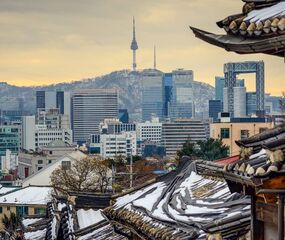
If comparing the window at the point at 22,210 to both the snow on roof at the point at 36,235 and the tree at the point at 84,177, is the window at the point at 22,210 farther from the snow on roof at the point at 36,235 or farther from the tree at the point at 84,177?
the snow on roof at the point at 36,235

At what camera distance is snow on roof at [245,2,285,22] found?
844cm

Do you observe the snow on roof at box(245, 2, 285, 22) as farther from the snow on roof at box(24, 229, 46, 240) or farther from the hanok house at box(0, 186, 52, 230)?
the hanok house at box(0, 186, 52, 230)

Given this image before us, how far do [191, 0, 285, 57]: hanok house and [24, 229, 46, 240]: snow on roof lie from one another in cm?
1947

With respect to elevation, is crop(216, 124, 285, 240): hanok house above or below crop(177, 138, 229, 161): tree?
above

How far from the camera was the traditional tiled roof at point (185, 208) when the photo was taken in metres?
10.8

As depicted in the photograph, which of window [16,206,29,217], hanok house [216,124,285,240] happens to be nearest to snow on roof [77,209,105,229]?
hanok house [216,124,285,240]

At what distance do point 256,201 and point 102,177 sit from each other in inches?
2263

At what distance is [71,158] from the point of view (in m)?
106

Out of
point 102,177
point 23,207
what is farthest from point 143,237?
point 23,207

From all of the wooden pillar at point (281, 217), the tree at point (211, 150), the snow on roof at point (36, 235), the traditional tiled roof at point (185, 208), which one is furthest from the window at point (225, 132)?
the wooden pillar at point (281, 217)

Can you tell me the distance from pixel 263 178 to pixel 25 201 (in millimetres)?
79047

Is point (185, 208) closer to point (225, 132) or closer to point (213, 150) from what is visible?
point (213, 150)

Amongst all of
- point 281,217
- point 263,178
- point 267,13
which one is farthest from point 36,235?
point 263,178

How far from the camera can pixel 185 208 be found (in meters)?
13.5
